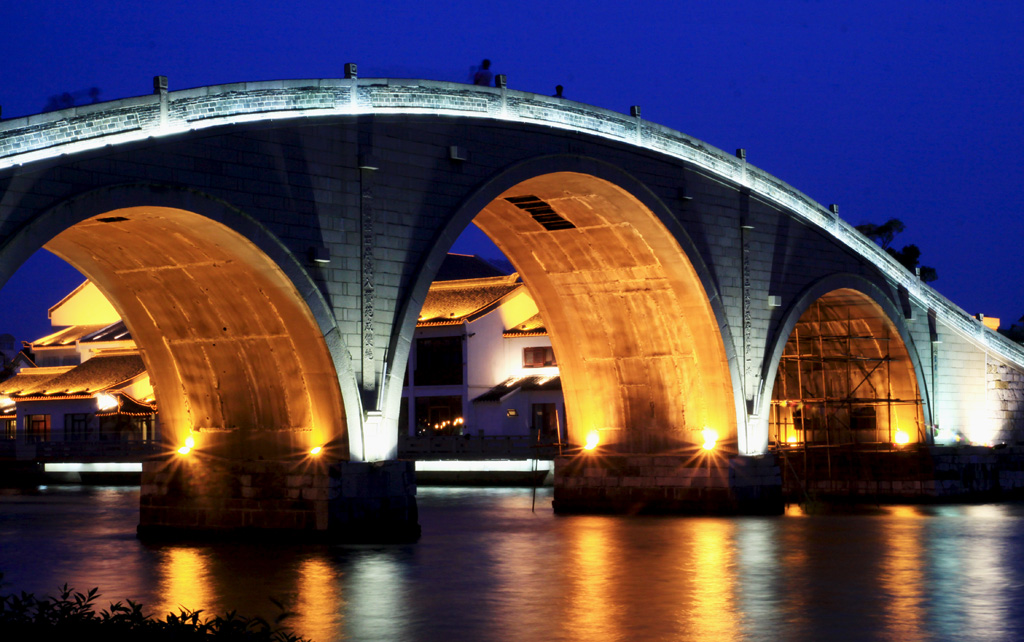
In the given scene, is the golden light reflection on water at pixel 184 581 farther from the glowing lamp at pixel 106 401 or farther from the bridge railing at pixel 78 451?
the glowing lamp at pixel 106 401

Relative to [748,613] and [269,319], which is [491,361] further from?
[748,613]

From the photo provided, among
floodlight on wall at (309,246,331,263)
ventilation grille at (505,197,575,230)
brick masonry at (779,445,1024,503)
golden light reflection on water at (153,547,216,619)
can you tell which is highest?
ventilation grille at (505,197,575,230)

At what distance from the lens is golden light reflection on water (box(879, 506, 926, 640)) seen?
1533cm

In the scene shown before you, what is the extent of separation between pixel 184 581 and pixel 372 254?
8079 millimetres

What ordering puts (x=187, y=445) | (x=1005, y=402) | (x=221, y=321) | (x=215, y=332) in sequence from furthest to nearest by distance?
(x=1005, y=402), (x=187, y=445), (x=215, y=332), (x=221, y=321)

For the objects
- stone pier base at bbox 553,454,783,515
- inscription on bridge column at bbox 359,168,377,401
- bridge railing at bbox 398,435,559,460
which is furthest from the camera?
bridge railing at bbox 398,435,559,460

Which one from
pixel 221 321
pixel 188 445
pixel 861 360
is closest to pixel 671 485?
pixel 861 360

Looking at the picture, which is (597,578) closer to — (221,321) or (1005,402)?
(221,321)

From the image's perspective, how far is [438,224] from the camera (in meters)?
26.2

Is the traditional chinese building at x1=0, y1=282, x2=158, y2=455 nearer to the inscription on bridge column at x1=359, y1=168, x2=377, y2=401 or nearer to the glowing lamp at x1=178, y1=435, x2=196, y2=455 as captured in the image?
the glowing lamp at x1=178, y1=435, x2=196, y2=455

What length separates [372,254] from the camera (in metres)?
24.9

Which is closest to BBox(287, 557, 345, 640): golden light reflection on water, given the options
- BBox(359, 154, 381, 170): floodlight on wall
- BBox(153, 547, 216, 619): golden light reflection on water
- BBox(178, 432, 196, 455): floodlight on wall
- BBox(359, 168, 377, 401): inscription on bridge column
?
BBox(153, 547, 216, 619): golden light reflection on water

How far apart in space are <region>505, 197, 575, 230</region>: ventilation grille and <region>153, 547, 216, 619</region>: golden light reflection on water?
12.1 m

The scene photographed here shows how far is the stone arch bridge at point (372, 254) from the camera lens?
2166 centimetres
